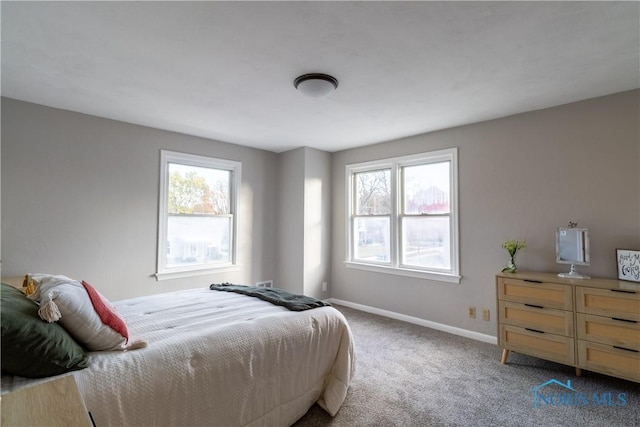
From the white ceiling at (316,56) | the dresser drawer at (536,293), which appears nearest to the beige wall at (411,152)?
the white ceiling at (316,56)

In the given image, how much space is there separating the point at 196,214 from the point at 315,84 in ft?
8.54

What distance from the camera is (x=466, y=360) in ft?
9.64

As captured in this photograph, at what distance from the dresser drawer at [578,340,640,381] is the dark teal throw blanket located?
7.03 feet

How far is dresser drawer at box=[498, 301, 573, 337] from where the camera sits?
2555mm

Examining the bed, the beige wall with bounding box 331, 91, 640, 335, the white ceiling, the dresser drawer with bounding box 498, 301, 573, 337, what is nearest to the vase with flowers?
the beige wall with bounding box 331, 91, 640, 335

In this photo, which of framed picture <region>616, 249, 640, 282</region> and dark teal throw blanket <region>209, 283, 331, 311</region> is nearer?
dark teal throw blanket <region>209, 283, 331, 311</region>

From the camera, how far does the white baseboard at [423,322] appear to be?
134 inches

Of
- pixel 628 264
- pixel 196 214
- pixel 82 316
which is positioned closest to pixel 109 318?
pixel 82 316

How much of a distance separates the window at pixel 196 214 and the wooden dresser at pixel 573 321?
3534 millimetres

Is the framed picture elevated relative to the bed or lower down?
elevated

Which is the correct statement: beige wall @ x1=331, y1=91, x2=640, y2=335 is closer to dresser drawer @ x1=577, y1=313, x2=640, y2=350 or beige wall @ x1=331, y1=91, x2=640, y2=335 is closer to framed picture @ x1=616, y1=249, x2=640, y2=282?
framed picture @ x1=616, y1=249, x2=640, y2=282

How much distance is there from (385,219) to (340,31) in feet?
9.84

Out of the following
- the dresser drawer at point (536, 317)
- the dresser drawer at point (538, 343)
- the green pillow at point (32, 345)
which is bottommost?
the dresser drawer at point (538, 343)

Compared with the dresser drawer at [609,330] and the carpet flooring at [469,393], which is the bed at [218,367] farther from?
the dresser drawer at [609,330]
